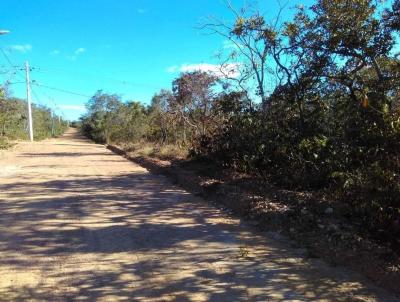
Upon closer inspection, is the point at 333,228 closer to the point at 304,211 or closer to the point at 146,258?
the point at 304,211

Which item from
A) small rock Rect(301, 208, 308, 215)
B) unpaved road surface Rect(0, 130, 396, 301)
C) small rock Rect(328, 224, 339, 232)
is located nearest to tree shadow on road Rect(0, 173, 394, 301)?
unpaved road surface Rect(0, 130, 396, 301)

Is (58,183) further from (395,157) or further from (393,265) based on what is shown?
(393,265)

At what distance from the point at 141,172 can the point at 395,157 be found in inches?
434

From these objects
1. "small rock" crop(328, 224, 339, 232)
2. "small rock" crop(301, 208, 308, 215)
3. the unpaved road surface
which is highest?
"small rock" crop(301, 208, 308, 215)

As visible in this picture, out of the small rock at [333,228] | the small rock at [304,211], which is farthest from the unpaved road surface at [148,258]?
the small rock at [304,211]

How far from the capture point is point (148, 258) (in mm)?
6102

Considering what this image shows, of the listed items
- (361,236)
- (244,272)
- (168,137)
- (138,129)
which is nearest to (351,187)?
(361,236)

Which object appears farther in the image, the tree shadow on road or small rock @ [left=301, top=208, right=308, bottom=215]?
small rock @ [left=301, top=208, right=308, bottom=215]

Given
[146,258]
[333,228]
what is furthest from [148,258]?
→ [333,228]

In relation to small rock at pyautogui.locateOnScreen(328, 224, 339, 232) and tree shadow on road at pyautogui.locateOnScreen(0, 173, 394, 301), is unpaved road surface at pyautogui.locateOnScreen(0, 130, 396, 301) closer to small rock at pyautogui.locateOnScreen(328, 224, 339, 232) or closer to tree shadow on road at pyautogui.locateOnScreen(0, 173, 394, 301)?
tree shadow on road at pyautogui.locateOnScreen(0, 173, 394, 301)

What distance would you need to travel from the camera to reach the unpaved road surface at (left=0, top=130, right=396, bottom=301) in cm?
493

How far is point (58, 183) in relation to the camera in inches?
527

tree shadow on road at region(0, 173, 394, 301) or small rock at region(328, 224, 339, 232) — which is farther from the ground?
small rock at region(328, 224, 339, 232)

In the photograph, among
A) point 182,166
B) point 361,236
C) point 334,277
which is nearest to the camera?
point 334,277
